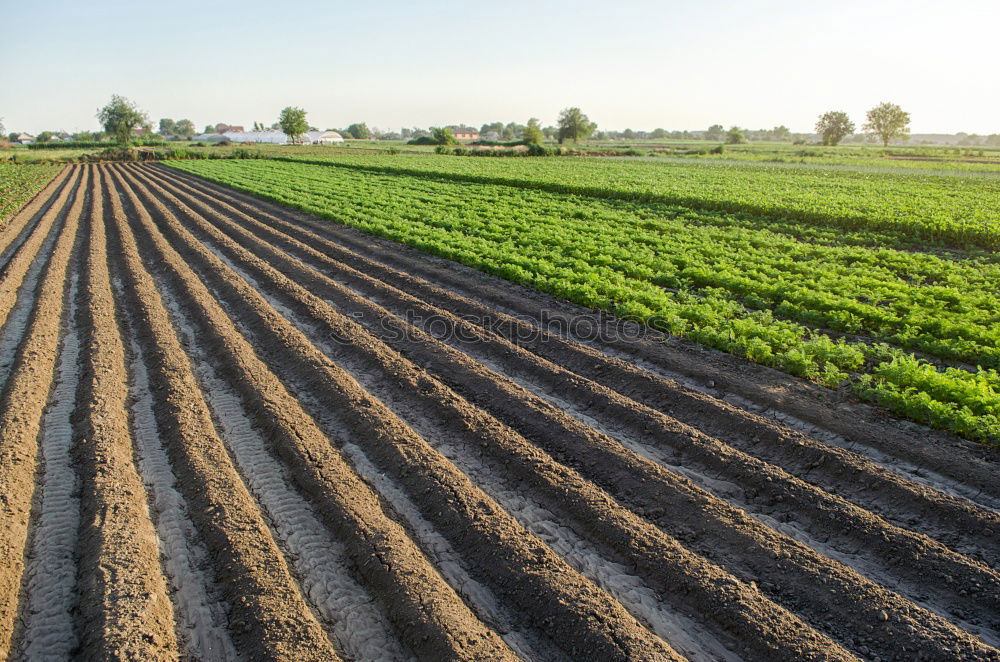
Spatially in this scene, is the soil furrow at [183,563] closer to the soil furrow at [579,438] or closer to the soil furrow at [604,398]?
the soil furrow at [579,438]

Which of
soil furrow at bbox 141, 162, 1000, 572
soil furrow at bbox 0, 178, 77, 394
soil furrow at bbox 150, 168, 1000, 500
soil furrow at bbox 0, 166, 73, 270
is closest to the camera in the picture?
soil furrow at bbox 141, 162, 1000, 572

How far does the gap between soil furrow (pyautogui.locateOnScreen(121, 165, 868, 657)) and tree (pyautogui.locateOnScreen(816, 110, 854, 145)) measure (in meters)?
128

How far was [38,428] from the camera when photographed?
745cm

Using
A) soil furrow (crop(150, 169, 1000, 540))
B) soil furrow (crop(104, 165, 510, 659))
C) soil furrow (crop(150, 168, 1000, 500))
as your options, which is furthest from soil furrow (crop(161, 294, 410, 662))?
soil furrow (crop(150, 168, 1000, 500))

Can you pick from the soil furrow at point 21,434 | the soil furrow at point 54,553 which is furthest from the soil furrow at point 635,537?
the soil furrow at point 21,434

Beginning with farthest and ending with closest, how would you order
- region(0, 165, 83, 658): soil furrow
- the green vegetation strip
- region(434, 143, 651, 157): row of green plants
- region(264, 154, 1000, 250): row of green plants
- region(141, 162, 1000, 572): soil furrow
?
region(434, 143, 651, 157): row of green plants → the green vegetation strip → region(264, 154, 1000, 250): row of green plants → region(141, 162, 1000, 572): soil furrow → region(0, 165, 83, 658): soil furrow

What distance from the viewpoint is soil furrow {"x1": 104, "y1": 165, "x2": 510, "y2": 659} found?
446 cm

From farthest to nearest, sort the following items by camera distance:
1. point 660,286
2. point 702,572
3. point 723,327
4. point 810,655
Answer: point 660,286, point 723,327, point 702,572, point 810,655

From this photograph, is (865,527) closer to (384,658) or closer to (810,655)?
(810,655)

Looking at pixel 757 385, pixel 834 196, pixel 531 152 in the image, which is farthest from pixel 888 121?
pixel 757 385

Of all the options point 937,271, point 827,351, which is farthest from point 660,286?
point 937,271

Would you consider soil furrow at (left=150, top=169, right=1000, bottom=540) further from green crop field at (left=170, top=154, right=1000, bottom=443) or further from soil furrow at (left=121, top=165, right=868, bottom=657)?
soil furrow at (left=121, top=165, right=868, bottom=657)

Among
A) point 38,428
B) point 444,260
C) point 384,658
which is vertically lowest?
point 384,658

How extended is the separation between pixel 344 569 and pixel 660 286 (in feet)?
34.8
